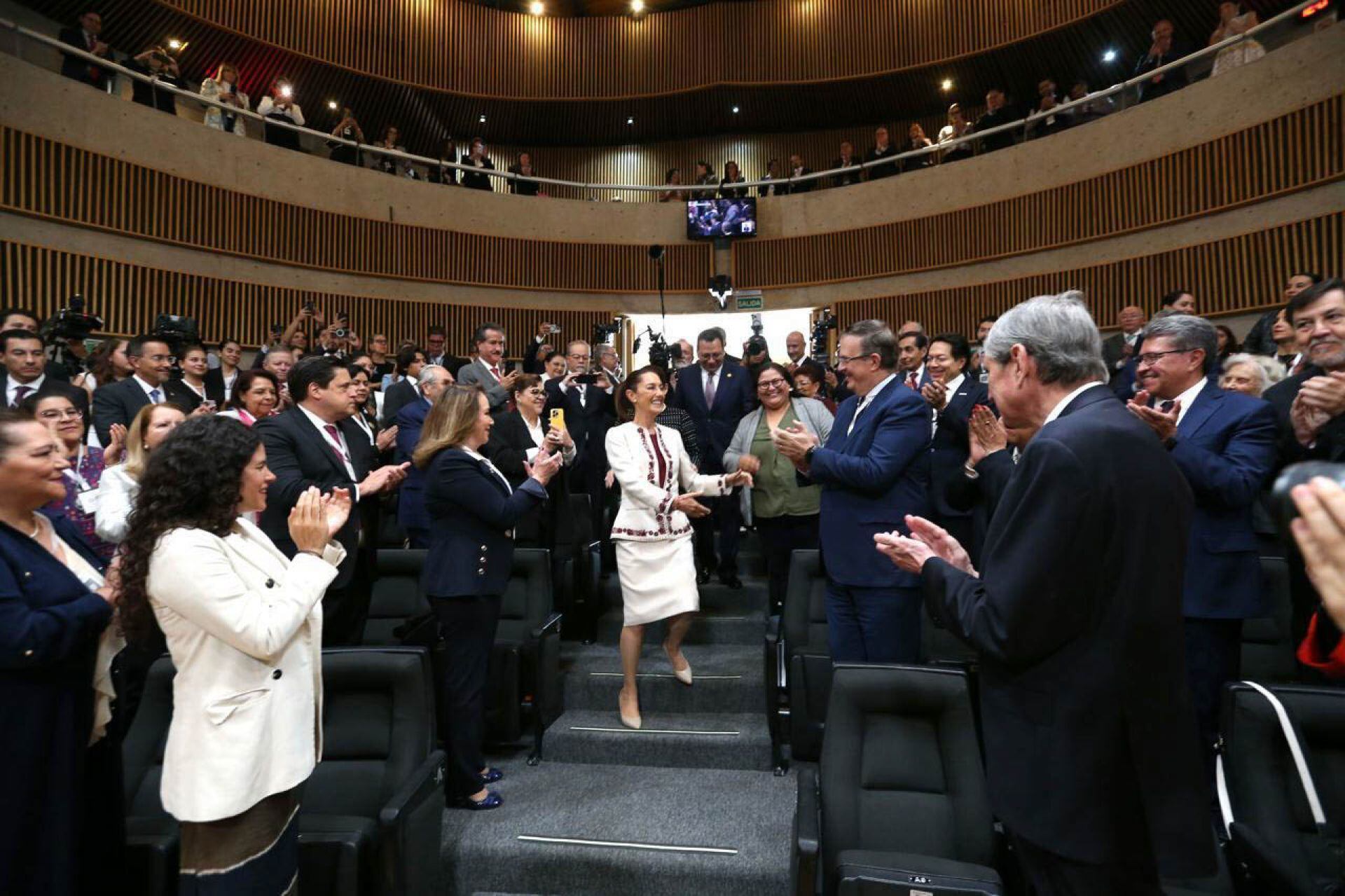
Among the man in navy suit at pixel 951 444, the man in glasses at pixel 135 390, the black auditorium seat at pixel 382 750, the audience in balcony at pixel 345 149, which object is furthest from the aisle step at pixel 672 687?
the audience in balcony at pixel 345 149

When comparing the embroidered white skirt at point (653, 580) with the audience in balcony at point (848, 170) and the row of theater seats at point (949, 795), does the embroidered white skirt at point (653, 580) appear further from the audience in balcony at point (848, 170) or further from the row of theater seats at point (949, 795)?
the audience in balcony at point (848, 170)

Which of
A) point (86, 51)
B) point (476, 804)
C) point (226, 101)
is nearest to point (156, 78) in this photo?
point (86, 51)

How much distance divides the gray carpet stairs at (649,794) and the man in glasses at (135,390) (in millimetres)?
2355

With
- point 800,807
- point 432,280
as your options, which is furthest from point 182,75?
point 800,807

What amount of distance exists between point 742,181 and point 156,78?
22.2ft

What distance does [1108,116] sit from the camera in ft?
26.2

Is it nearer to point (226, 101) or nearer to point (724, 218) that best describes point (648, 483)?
point (226, 101)

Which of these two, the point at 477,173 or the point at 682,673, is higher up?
the point at 477,173

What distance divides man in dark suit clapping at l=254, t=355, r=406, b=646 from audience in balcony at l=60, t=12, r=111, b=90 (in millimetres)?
6541

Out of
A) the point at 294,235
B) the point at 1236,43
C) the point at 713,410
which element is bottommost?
the point at 713,410

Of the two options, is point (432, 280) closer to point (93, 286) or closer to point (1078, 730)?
point (93, 286)

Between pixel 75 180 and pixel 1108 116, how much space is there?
32.1 ft

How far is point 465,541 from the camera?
2564 millimetres

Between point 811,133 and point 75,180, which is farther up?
point 811,133
